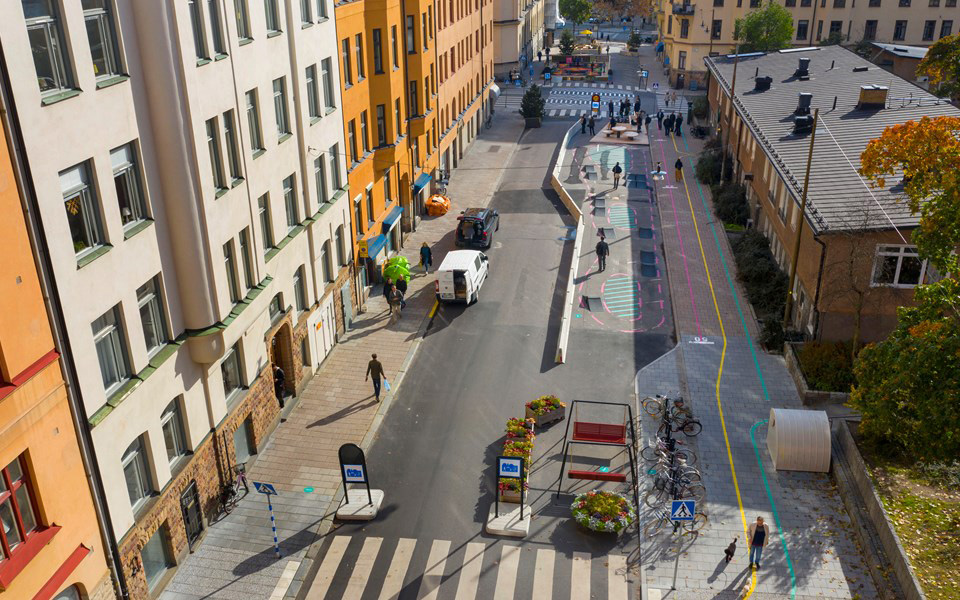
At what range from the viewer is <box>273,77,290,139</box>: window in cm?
2738

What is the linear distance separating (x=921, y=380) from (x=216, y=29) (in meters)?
20.9

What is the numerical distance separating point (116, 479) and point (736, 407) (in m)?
20.4

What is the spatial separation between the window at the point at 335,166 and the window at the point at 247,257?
8.93 metres

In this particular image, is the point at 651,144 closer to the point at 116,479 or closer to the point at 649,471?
the point at 649,471

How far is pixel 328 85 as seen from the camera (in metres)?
32.6

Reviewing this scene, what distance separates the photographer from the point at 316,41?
30.4 m

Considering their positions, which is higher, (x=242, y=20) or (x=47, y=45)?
(x=47, y=45)

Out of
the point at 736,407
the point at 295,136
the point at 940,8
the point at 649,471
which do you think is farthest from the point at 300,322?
the point at 940,8

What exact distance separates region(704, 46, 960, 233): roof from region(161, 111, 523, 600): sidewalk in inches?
690

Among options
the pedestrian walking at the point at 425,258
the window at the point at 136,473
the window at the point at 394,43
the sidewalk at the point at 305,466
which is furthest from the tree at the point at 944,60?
the window at the point at 136,473

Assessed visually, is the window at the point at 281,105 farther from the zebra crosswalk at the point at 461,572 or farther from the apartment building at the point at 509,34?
the apartment building at the point at 509,34

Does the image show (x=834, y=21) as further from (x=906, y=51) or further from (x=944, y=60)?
(x=944, y=60)

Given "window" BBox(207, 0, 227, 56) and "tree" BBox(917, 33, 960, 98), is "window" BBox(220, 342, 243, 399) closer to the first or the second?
"window" BBox(207, 0, 227, 56)

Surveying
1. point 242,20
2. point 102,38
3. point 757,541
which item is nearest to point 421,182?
point 242,20
